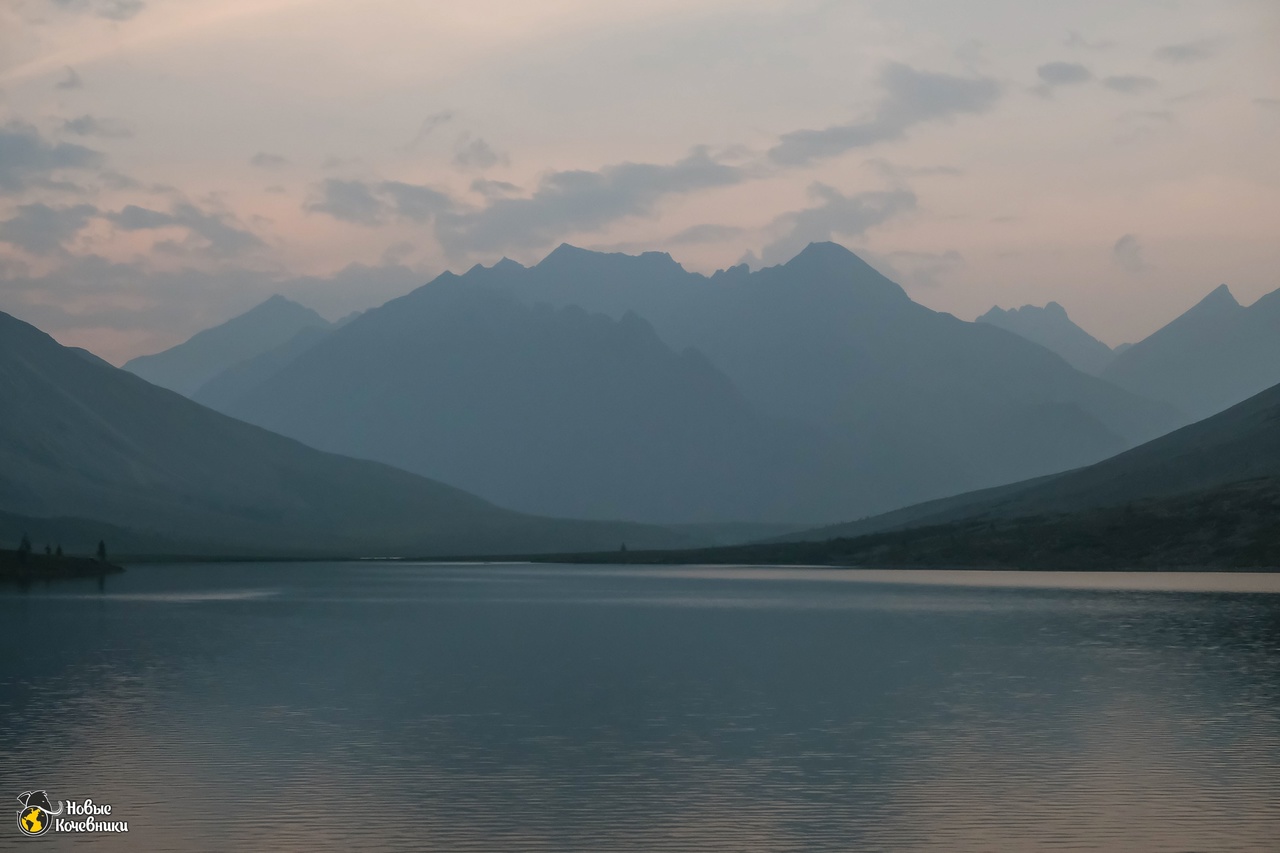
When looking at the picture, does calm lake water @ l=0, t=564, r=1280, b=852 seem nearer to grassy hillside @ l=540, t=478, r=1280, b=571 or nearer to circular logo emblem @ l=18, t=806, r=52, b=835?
circular logo emblem @ l=18, t=806, r=52, b=835

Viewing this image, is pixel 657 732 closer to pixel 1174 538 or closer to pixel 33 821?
pixel 33 821

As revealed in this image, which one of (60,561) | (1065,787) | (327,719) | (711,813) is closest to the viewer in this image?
(711,813)

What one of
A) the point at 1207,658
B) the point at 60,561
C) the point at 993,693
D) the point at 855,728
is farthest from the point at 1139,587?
the point at 60,561

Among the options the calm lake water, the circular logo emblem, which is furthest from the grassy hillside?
the circular logo emblem

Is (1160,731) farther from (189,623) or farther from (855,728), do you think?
(189,623)

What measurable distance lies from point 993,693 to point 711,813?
23.4m

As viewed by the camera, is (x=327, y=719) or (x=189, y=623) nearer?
(x=327, y=719)

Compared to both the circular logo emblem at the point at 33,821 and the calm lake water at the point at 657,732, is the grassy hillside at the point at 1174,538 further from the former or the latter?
the circular logo emblem at the point at 33,821

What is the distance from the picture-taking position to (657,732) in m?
44.0

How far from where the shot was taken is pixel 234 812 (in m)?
32.9

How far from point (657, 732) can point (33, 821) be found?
19025 mm

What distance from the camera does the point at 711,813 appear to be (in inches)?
1287

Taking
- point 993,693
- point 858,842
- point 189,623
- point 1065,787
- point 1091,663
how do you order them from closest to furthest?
point 858,842
point 1065,787
point 993,693
point 1091,663
point 189,623

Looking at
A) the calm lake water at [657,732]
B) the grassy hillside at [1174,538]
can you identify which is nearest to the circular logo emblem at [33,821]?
the calm lake water at [657,732]
